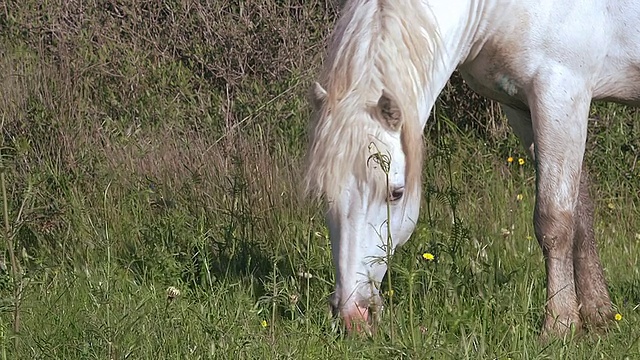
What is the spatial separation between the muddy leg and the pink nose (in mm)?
1155

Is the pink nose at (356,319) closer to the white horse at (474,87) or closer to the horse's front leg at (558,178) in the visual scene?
the white horse at (474,87)

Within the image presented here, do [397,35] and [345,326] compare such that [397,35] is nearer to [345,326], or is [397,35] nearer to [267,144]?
[345,326]

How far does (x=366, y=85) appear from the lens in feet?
11.2

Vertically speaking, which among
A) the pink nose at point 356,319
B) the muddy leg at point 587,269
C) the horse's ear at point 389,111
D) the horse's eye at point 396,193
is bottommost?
the muddy leg at point 587,269

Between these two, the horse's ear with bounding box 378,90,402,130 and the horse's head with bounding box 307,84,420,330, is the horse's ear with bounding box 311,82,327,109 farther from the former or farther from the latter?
the horse's ear with bounding box 378,90,402,130

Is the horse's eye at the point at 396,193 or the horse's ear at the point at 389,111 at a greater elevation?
the horse's ear at the point at 389,111

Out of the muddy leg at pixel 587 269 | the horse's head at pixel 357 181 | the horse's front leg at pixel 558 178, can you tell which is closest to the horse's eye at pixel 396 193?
the horse's head at pixel 357 181

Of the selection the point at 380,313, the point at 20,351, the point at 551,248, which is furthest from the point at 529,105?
the point at 20,351

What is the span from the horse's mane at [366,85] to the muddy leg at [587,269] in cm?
108

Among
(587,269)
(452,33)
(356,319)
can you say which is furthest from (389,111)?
(587,269)

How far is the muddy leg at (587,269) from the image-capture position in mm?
4094

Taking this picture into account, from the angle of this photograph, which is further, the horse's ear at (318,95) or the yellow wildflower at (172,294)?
the yellow wildflower at (172,294)

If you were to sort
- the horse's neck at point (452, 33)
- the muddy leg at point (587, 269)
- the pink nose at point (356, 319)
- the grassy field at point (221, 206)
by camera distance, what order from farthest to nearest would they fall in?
the muddy leg at point (587, 269) → the horse's neck at point (452, 33) → the grassy field at point (221, 206) → the pink nose at point (356, 319)

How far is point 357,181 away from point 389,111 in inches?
9.9
